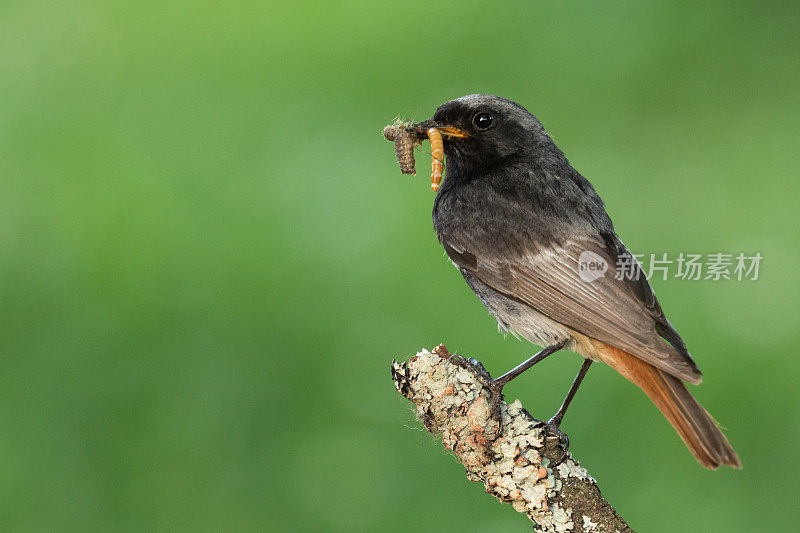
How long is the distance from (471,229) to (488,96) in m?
0.77

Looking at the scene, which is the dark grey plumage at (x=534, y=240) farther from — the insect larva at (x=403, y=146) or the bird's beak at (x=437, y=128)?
the insect larva at (x=403, y=146)

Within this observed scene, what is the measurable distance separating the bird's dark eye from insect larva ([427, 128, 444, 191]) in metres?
0.19

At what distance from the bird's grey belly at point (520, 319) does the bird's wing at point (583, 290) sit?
0.23ft

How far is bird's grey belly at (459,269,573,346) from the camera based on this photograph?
12.4 feet

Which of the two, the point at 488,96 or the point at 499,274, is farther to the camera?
the point at 488,96

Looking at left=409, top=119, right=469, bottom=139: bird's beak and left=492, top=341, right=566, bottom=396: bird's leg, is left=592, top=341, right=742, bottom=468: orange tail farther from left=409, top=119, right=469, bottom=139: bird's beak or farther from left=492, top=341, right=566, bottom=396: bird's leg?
left=409, top=119, right=469, bottom=139: bird's beak

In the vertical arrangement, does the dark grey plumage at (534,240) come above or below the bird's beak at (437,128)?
below

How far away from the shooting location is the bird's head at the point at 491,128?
429 centimetres

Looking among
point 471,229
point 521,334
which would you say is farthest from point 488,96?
point 521,334

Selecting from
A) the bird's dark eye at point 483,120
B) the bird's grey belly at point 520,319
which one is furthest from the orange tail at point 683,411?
the bird's dark eye at point 483,120

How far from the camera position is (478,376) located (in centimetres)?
328

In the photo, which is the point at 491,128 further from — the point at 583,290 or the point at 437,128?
the point at 583,290

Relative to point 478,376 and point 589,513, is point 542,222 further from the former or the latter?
point 589,513

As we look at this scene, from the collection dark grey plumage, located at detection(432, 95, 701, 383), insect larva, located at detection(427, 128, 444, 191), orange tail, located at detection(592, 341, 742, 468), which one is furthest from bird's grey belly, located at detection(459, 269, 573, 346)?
insect larva, located at detection(427, 128, 444, 191)
